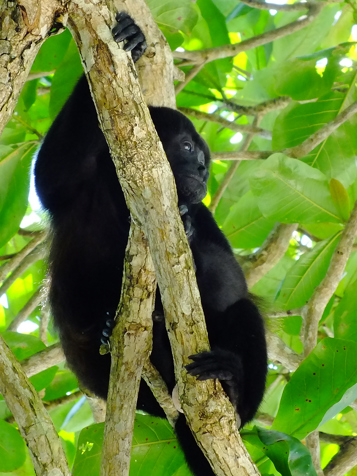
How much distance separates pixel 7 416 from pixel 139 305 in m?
1.46

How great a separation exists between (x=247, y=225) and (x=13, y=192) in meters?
1.40

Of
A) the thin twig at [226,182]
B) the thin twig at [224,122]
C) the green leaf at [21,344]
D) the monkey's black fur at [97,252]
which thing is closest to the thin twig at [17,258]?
the green leaf at [21,344]

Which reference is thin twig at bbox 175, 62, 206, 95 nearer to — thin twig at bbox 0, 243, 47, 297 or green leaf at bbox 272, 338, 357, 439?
thin twig at bbox 0, 243, 47, 297

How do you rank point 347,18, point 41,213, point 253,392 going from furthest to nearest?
point 347,18 < point 41,213 < point 253,392

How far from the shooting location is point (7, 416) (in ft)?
10.7

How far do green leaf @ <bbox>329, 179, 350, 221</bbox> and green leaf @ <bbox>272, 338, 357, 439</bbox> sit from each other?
3.07 ft

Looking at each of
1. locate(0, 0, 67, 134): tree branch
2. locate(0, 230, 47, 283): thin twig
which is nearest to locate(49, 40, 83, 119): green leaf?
locate(0, 230, 47, 283): thin twig

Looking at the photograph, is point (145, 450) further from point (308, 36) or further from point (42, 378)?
point (308, 36)

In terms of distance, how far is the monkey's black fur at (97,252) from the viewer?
9.31 ft

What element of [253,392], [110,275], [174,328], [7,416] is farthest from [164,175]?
[7,416]

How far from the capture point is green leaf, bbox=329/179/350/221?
3039 mm

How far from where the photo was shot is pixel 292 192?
9.95 feet

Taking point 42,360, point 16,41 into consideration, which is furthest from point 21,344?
point 16,41

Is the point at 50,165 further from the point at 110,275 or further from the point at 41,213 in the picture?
the point at 110,275
